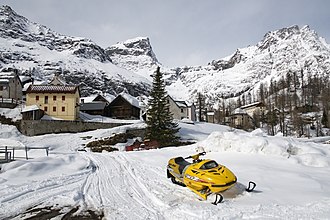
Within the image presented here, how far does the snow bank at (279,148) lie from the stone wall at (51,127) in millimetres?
30672

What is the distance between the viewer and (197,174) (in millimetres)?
7715

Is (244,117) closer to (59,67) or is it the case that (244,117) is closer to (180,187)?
(180,187)

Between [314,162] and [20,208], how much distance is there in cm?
1244

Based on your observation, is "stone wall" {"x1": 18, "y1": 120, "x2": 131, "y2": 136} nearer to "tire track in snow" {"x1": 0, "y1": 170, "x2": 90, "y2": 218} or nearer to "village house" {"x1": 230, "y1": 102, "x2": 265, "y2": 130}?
"tire track in snow" {"x1": 0, "y1": 170, "x2": 90, "y2": 218}

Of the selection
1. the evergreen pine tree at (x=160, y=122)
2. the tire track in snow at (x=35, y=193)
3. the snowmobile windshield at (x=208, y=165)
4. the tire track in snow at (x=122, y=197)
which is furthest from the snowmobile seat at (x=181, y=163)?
the evergreen pine tree at (x=160, y=122)

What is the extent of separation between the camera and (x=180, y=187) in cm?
895

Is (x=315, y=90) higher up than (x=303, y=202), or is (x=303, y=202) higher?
(x=315, y=90)

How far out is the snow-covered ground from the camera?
6.19 meters

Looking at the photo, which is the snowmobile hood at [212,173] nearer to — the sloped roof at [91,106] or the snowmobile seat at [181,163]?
the snowmobile seat at [181,163]

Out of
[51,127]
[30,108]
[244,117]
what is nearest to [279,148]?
[51,127]

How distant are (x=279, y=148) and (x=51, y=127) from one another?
36.7 meters

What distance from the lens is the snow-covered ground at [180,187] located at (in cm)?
619

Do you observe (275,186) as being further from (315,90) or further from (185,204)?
(315,90)

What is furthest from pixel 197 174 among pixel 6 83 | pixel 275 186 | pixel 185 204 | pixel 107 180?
pixel 6 83
